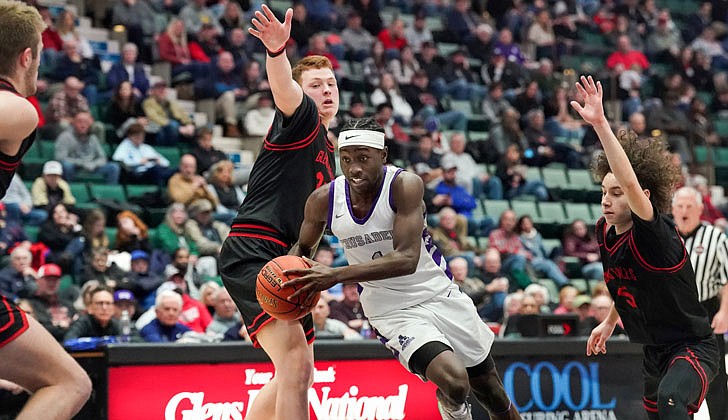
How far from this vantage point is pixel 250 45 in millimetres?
16484

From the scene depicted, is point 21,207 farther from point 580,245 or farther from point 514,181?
point 580,245

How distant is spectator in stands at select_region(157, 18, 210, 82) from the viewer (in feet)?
51.2

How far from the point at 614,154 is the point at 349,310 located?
6.02 metres

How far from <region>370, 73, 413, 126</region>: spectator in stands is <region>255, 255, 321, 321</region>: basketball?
11.2 meters

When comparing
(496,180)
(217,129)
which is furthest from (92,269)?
(496,180)

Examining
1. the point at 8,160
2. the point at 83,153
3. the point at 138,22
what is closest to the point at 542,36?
the point at 138,22

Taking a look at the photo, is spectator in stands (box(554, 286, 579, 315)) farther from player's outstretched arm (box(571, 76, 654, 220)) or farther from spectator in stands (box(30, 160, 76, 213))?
player's outstretched arm (box(571, 76, 654, 220))

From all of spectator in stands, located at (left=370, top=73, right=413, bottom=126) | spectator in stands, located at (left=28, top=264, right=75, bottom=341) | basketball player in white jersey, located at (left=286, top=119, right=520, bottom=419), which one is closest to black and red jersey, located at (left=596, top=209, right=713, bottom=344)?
basketball player in white jersey, located at (left=286, top=119, right=520, bottom=419)

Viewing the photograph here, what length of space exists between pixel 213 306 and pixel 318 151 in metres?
4.99

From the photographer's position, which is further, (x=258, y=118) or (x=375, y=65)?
(x=375, y=65)

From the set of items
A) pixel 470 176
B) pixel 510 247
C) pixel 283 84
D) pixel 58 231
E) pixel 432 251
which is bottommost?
pixel 510 247

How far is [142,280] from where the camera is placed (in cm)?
1125

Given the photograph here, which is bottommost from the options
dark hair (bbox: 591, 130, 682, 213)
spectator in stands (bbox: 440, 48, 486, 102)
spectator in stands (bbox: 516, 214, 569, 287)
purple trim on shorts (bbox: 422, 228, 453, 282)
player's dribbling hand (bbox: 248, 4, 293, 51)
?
spectator in stands (bbox: 516, 214, 569, 287)

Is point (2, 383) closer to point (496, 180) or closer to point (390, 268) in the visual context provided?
point (390, 268)
